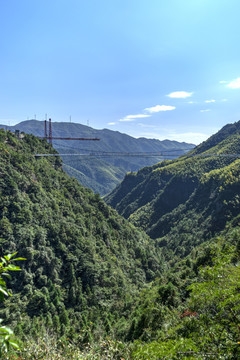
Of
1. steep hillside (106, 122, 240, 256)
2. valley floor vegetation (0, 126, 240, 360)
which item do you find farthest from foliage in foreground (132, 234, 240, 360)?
steep hillside (106, 122, 240, 256)

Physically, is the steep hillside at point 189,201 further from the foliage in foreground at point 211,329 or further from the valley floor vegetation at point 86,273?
the foliage in foreground at point 211,329

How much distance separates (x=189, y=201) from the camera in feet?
423

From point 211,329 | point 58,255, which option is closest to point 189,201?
point 58,255

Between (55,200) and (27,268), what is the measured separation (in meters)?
22.4

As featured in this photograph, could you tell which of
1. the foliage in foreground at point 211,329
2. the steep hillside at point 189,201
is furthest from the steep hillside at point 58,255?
the steep hillside at point 189,201

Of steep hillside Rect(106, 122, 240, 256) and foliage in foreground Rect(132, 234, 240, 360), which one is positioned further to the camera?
steep hillside Rect(106, 122, 240, 256)

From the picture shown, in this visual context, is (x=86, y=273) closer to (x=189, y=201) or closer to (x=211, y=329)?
(x=211, y=329)

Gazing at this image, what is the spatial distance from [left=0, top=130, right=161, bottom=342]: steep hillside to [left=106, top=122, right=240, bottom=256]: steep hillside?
3454 centimetres

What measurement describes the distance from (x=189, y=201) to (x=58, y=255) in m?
93.9

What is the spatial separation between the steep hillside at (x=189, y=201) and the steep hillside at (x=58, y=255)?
3454cm

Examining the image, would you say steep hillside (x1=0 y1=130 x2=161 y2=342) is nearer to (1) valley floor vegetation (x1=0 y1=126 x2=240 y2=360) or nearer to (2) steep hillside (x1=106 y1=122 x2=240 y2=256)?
(1) valley floor vegetation (x1=0 y1=126 x2=240 y2=360)

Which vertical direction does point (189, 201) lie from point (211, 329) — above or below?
below

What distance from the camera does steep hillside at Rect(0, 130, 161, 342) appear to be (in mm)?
39094

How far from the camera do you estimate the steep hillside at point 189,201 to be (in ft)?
318
